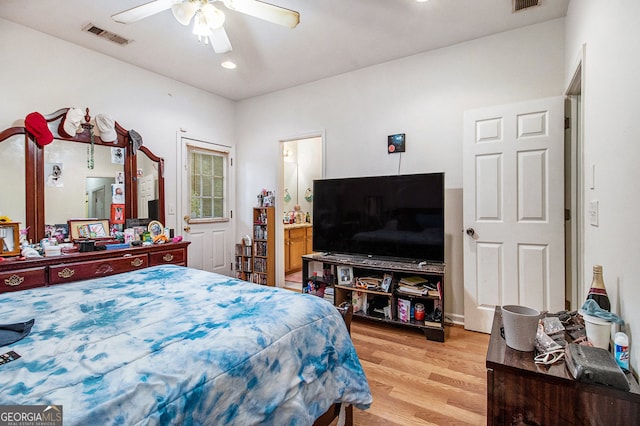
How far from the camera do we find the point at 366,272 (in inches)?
132

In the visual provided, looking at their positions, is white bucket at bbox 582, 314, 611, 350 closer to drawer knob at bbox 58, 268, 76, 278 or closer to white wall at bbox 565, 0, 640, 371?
white wall at bbox 565, 0, 640, 371

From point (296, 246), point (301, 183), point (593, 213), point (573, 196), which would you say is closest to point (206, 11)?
point (593, 213)

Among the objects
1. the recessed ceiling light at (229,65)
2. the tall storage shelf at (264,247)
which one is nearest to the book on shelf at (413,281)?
the tall storage shelf at (264,247)

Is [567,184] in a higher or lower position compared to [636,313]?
higher

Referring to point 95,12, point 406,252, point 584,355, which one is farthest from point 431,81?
point 95,12

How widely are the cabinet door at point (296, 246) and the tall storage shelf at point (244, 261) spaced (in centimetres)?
80

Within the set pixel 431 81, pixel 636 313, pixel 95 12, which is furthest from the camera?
pixel 431 81

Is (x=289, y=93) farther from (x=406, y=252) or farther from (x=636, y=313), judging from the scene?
(x=636, y=313)

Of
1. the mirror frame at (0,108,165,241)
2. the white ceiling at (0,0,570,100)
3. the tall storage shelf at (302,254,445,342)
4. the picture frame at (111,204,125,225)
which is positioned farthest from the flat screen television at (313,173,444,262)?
the mirror frame at (0,108,165,241)

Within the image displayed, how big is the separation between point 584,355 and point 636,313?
0.77ft

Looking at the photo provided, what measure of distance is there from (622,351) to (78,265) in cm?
353

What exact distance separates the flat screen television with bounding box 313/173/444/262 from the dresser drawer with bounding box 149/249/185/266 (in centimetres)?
154

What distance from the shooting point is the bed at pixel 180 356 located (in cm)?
81

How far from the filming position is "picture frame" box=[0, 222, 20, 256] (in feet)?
7.79
